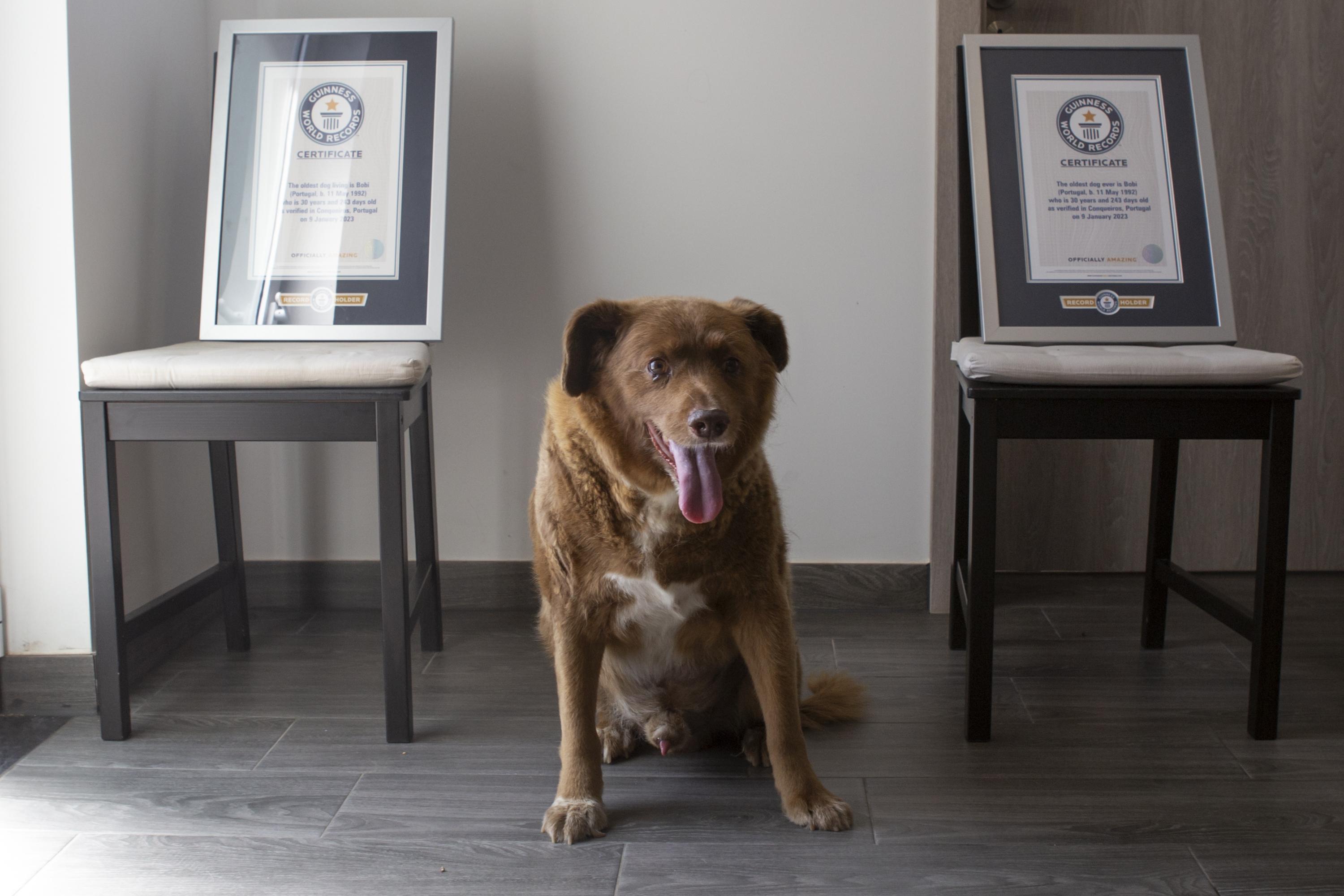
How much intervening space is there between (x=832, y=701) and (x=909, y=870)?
1.78 ft

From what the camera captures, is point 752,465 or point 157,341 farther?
point 157,341

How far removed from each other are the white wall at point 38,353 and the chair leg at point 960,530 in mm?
1909

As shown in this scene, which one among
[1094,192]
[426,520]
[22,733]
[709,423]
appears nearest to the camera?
[709,423]

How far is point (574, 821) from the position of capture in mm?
1641

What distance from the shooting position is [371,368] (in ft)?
6.33

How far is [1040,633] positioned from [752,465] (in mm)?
1182

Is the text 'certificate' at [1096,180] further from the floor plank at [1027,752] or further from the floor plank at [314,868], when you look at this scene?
the floor plank at [314,868]

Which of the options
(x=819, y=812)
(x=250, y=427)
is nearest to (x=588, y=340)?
(x=250, y=427)

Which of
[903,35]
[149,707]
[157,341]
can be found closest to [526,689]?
[149,707]

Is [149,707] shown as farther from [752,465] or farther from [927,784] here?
[927,784]

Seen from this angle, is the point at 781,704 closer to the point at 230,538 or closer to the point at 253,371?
the point at 253,371

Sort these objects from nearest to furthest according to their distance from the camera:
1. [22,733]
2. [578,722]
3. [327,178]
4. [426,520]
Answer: [578,722], [22,733], [327,178], [426,520]

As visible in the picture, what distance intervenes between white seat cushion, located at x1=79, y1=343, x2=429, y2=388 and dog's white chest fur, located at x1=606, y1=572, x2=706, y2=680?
2.00 ft

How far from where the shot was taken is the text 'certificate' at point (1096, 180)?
7.20ft
